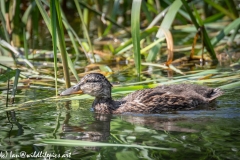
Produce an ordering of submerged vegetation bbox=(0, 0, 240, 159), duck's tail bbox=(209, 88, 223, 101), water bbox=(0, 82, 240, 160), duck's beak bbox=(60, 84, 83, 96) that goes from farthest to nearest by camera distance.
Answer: duck's tail bbox=(209, 88, 223, 101) → duck's beak bbox=(60, 84, 83, 96) → submerged vegetation bbox=(0, 0, 240, 159) → water bbox=(0, 82, 240, 160)

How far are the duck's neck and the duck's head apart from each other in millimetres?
57

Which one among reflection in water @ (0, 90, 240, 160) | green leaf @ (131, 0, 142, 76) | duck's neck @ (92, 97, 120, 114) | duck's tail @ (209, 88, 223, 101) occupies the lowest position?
reflection in water @ (0, 90, 240, 160)

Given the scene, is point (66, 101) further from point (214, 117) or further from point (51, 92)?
point (214, 117)

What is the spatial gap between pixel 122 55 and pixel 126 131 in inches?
188

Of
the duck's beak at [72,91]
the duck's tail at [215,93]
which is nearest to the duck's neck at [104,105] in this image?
the duck's beak at [72,91]

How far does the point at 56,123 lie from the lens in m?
6.09

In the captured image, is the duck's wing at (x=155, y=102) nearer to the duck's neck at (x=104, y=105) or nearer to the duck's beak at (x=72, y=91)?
the duck's neck at (x=104, y=105)

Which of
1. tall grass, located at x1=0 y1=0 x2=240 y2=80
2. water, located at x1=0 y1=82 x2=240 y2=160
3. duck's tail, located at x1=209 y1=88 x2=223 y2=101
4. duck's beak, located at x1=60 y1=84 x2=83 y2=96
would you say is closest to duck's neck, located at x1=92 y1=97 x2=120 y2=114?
water, located at x1=0 y1=82 x2=240 y2=160

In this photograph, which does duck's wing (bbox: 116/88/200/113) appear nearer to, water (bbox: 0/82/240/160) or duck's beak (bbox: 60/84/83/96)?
water (bbox: 0/82/240/160)

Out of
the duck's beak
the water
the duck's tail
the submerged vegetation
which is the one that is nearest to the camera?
the water

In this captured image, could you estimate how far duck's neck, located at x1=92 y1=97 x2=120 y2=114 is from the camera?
6895mm

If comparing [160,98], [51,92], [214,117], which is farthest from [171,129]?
[51,92]

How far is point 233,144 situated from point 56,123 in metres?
2.03

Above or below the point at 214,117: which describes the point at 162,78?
above
